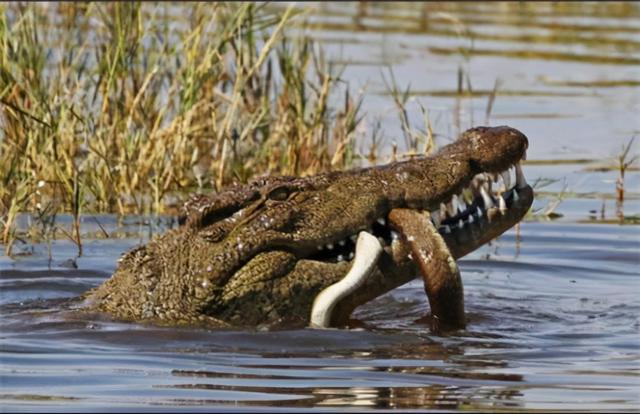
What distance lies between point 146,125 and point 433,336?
10.1 ft

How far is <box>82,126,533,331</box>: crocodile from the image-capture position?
5.79 metres

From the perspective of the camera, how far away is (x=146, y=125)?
339 inches

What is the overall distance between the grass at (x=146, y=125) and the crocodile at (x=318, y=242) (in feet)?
5.77

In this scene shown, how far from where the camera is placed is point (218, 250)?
5.80 metres

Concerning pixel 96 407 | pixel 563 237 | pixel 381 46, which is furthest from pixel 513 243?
pixel 381 46

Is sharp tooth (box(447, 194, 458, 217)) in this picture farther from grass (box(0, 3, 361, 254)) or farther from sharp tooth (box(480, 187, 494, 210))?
grass (box(0, 3, 361, 254))

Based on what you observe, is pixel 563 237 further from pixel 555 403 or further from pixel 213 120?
pixel 555 403

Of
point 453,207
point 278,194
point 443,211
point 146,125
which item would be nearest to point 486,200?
point 443,211

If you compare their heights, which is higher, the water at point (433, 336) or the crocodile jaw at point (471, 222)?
the crocodile jaw at point (471, 222)

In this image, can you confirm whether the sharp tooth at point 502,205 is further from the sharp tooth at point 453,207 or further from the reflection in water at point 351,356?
the reflection in water at point 351,356

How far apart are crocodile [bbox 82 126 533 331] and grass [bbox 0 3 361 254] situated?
1.76 metres

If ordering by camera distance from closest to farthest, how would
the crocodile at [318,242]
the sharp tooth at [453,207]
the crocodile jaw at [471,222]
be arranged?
1. the crocodile at [318,242]
2. the crocodile jaw at [471,222]
3. the sharp tooth at [453,207]

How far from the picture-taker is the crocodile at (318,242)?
19.0 feet

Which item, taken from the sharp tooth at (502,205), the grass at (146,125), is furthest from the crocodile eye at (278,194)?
the grass at (146,125)
